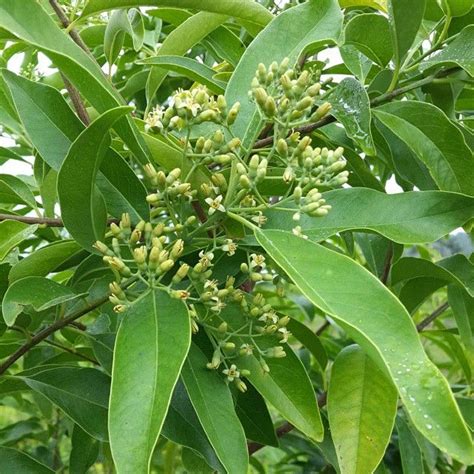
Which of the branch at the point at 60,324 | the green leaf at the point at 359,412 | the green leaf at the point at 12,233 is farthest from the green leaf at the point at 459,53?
the green leaf at the point at 12,233

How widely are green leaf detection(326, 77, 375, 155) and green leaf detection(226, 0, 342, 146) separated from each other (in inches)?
3.2

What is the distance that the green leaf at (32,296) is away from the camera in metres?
1.14

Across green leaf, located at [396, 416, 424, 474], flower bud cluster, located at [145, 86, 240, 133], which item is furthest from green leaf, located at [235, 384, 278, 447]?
flower bud cluster, located at [145, 86, 240, 133]

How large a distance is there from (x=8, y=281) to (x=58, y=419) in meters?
1.32

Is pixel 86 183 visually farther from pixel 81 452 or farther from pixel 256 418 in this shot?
pixel 81 452

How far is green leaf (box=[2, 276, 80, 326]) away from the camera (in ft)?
3.73

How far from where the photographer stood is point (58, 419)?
2.51 metres

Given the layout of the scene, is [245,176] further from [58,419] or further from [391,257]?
[58,419]

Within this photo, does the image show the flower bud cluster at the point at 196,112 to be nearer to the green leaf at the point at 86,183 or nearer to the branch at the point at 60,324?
the green leaf at the point at 86,183

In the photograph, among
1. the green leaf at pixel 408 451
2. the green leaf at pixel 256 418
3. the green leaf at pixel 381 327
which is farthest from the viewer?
the green leaf at pixel 408 451

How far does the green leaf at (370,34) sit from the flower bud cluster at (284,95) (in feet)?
0.82

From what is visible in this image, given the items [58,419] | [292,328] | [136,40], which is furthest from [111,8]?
[58,419]

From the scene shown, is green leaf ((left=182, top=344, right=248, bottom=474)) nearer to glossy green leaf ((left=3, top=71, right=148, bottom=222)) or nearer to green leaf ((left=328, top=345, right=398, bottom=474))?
green leaf ((left=328, top=345, right=398, bottom=474))

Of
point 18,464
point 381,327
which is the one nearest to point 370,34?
point 381,327
